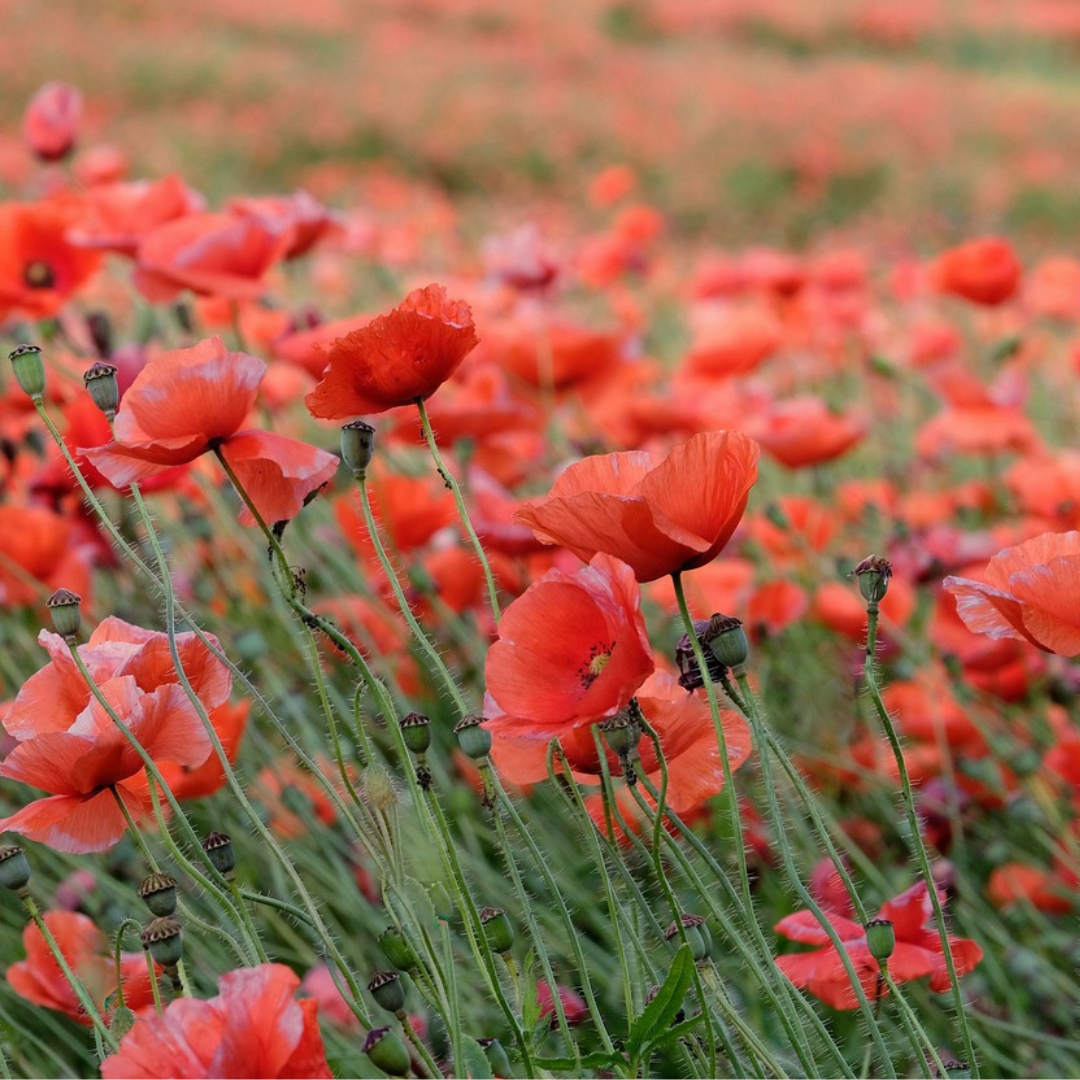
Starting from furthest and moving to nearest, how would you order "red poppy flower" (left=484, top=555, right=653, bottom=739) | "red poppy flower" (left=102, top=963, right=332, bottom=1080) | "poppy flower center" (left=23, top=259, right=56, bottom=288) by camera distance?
"poppy flower center" (left=23, top=259, right=56, bottom=288)
"red poppy flower" (left=484, top=555, right=653, bottom=739)
"red poppy flower" (left=102, top=963, right=332, bottom=1080)

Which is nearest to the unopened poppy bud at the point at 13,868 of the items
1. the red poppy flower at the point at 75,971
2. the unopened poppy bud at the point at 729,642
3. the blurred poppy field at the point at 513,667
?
the blurred poppy field at the point at 513,667

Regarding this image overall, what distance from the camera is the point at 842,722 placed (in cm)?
164

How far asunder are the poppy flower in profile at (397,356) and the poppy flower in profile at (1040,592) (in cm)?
30

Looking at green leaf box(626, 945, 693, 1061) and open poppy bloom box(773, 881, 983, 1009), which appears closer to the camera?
green leaf box(626, 945, 693, 1061)

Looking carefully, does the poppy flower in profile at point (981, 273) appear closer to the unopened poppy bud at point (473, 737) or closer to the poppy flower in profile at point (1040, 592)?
the poppy flower in profile at point (1040, 592)

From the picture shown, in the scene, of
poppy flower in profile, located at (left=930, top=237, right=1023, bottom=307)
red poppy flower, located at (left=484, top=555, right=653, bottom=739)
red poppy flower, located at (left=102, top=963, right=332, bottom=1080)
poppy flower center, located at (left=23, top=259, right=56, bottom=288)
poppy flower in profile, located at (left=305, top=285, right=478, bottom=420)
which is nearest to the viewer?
red poppy flower, located at (left=102, top=963, right=332, bottom=1080)

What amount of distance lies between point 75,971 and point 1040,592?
0.62m

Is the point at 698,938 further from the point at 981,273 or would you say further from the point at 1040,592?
the point at 981,273

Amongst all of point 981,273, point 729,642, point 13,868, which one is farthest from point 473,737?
point 981,273

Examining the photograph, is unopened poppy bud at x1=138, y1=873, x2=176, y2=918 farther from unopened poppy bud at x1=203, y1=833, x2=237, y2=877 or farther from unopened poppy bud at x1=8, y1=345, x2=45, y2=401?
unopened poppy bud at x1=8, y1=345, x2=45, y2=401

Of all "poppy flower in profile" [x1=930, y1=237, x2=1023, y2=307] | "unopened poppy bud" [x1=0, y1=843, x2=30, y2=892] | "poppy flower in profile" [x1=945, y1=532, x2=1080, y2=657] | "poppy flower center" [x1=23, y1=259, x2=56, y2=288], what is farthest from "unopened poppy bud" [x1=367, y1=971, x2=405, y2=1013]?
"poppy flower in profile" [x1=930, y1=237, x2=1023, y2=307]

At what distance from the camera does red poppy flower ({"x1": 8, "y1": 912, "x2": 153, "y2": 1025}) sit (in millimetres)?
816

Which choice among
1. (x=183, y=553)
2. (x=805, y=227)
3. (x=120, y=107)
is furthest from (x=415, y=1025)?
(x=120, y=107)

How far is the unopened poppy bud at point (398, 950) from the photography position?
2.10ft
